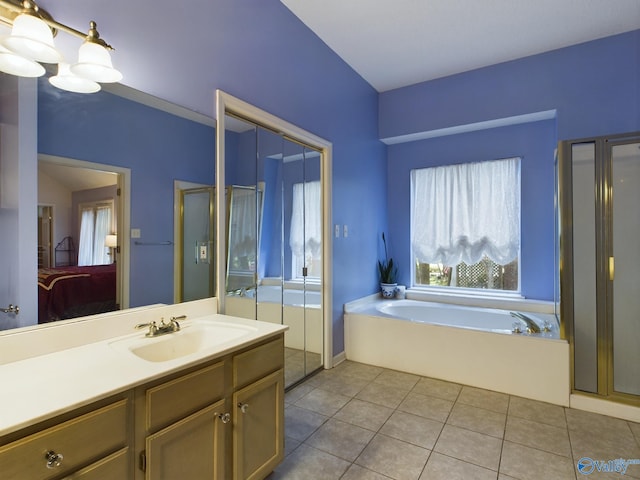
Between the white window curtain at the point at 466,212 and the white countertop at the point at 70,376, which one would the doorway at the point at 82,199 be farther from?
the white window curtain at the point at 466,212

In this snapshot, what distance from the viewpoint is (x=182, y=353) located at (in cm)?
152

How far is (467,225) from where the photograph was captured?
370 centimetres

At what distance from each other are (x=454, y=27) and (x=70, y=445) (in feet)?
11.2

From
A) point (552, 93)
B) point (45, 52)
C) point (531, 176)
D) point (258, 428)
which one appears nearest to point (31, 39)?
point (45, 52)

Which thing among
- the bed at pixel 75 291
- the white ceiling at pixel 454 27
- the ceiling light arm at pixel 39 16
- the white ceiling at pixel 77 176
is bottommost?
the bed at pixel 75 291

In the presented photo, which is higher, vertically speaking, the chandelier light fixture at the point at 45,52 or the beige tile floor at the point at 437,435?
the chandelier light fixture at the point at 45,52

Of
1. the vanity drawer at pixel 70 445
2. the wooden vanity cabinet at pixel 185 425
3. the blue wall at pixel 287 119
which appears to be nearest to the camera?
the vanity drawer at pixel 70 445

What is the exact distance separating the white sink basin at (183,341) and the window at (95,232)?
38cm

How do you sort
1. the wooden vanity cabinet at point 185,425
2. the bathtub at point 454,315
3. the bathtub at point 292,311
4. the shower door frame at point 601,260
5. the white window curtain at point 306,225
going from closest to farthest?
1. the wooden vanity cabinet at point 185,425
2. the shower door frame at point 601,260
3. the bathtub at point 292,311
4. the white window curtain at point 306,225
5. the bathtub at point 454,315

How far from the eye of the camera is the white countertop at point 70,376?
0.82 metres

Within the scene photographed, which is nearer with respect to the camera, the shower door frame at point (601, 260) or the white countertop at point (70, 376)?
the white countertop at point (70, 376)

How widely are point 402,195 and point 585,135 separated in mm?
1852

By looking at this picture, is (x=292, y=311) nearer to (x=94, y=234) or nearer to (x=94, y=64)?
(x=94, y=234)

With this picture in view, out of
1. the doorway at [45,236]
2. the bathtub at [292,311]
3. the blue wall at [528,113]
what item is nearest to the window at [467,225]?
the blue wall at [528,113]
